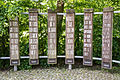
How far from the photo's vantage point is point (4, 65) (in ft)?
17.6

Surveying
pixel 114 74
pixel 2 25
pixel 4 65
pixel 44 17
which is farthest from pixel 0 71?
pixel 114 74

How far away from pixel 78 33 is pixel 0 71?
115 inches

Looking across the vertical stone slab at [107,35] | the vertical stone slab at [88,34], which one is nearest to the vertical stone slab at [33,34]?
the vertical stone slab at [88,34]

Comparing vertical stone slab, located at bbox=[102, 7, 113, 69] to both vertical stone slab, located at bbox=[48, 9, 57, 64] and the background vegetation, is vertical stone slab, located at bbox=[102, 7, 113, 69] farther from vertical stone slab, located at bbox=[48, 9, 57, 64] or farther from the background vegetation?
vertical stone slab, located at bbox=[48, 9, 57, 64]

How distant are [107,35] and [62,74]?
1749 millimetres

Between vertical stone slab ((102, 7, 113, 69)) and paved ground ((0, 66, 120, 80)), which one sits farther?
paved ground ((0, 66, 120, 80))

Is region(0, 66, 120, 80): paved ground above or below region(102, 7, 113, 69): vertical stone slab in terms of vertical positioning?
below

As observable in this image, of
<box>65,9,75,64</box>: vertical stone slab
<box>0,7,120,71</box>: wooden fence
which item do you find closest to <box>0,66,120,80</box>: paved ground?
<box>0,7,120,71</box>: wooden fence

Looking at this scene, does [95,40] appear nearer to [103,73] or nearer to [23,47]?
[103,73]

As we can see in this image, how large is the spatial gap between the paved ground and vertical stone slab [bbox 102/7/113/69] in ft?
1.36

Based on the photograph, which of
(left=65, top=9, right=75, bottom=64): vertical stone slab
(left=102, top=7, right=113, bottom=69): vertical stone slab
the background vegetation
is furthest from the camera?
the background vegetation

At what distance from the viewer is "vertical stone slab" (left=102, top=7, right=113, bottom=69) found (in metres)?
4.27

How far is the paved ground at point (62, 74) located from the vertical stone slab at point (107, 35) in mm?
416

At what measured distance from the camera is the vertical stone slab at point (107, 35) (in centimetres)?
427
